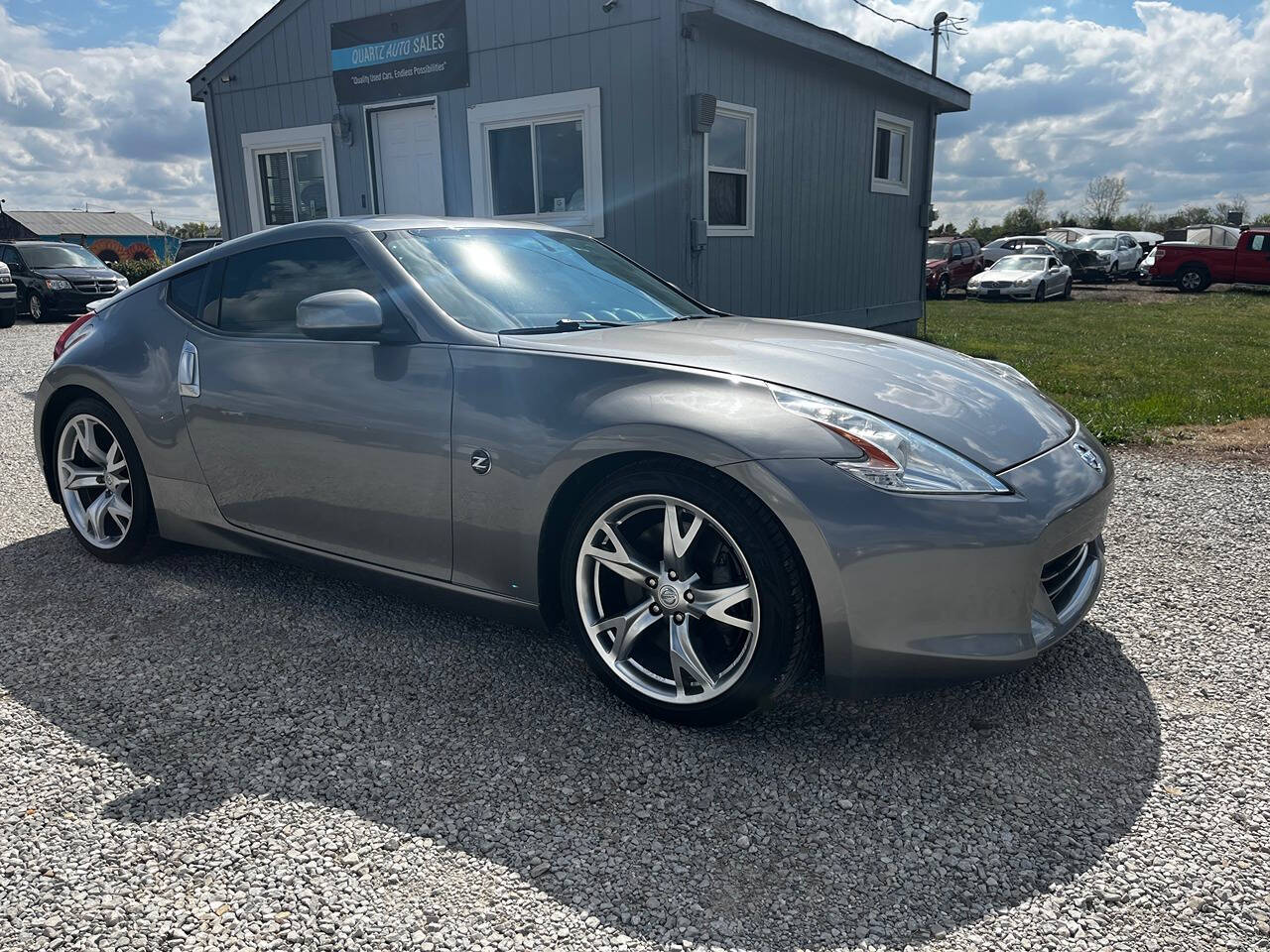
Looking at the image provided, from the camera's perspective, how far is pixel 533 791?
2498 millimetres

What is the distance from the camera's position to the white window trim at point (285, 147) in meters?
11.4

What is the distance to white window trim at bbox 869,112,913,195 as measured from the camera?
12899mm

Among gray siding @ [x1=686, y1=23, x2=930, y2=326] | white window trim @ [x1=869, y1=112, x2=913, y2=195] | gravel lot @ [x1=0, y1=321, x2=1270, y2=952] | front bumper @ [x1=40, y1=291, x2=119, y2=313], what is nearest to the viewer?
gravel lot @ [x1=0, y1=321, x2=1270, y2=952]

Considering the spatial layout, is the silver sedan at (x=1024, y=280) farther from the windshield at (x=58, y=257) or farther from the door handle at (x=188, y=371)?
the door handle at (x=188, y=371)

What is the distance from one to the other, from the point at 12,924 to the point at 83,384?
105 inches

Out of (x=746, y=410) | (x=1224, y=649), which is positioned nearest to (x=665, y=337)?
(x=746, y=410)

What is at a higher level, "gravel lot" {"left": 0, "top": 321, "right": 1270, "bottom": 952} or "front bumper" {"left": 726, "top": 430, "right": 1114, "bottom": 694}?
"front bumper" {"left": 726, "top": 430, "right": 1114, "bottom": 694}

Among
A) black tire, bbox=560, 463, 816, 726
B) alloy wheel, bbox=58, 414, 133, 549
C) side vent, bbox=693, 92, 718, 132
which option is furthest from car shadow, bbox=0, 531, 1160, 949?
side vent, bbox=693, 92, 718, 132

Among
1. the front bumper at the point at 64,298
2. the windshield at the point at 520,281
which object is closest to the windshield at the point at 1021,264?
the front bumper at the point at 64,298

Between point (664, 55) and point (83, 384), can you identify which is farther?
point (664, 55)

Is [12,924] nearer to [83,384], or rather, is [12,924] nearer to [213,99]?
[83,384]

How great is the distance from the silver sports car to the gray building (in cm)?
575

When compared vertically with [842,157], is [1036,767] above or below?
below

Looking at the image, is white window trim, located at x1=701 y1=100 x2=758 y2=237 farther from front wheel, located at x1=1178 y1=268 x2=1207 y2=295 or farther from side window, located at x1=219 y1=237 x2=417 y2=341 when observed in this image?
front wheel, located at x1=1178 y1=268 x2=1207 y2=295
